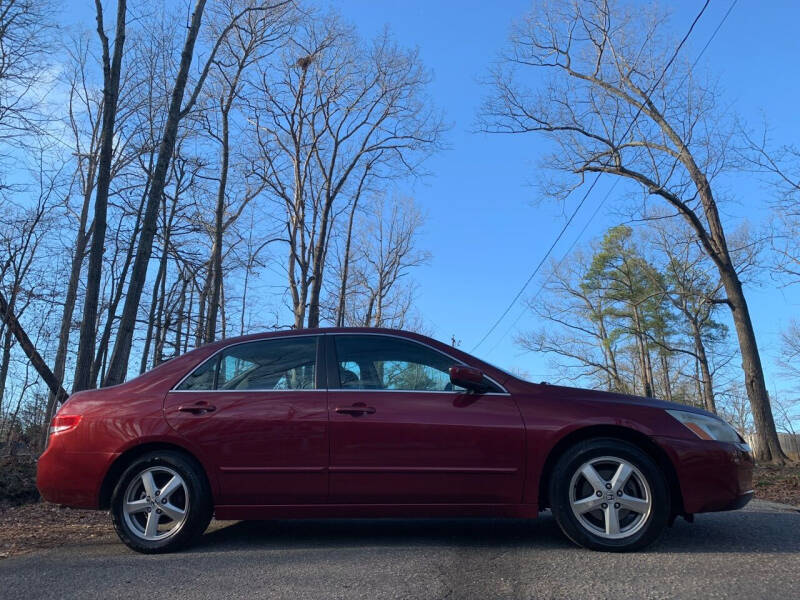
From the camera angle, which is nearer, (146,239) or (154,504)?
(154,504)

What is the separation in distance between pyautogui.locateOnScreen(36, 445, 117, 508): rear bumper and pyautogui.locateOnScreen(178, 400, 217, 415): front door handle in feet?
1.99

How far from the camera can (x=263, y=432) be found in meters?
4.74

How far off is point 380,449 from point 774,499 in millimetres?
6026

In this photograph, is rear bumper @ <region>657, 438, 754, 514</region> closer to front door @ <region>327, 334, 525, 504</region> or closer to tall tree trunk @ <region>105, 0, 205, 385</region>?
front door @ <region>327, 334, 525, 504</region>

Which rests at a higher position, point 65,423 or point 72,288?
point 72,288

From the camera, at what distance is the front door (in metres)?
4.57

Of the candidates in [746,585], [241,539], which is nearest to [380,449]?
[241,539]

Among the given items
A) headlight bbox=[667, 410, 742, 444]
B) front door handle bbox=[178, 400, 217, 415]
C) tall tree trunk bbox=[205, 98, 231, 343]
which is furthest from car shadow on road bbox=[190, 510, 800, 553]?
tall tree trunk bbox=[205, 98, 231, 343]

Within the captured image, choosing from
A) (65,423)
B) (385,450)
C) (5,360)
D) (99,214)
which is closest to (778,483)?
(385,450)

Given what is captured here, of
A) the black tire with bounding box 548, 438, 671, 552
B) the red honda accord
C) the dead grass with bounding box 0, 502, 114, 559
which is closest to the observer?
the black tire with bounding box 548, 438, 671, 552

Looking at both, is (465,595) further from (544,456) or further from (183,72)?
(183,72)

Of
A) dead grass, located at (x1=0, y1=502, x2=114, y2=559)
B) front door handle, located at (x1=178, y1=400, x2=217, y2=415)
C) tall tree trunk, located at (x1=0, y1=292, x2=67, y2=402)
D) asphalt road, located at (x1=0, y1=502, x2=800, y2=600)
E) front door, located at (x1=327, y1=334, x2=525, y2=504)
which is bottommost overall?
asphalt road, located at (x1=0, y1=502, x2=800, y2=600)

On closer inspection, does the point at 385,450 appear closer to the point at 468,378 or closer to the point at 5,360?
the point at 468,378

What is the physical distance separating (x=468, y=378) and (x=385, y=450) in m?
0.77
